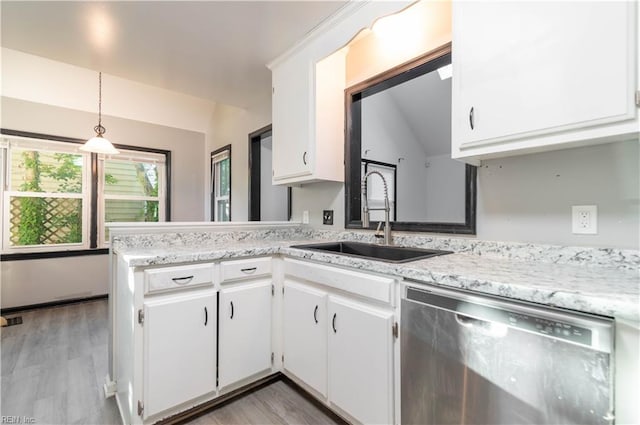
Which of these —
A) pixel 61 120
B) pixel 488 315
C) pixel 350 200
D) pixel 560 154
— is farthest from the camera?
pixel 61 120

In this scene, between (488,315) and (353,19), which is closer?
(488,315)

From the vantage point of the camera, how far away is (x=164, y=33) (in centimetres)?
191

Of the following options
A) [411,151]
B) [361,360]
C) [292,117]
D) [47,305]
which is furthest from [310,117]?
[47,305]

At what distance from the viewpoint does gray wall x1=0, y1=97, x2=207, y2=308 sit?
331 cm

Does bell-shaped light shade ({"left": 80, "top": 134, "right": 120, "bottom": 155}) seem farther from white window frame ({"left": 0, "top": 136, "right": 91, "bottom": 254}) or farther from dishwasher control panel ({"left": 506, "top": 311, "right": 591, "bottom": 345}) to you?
dishwasher control panel ({"left": 506, "top": 311, "right": 591, "bottom": 345})

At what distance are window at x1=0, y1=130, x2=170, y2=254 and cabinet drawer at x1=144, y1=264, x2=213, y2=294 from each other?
319 cm

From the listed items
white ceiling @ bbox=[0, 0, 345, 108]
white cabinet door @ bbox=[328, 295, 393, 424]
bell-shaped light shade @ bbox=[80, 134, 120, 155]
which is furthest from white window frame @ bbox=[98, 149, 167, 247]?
white cabinet door @ bbox=[328, 295, 393, 424]

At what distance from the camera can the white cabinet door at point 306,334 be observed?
1.58 metres

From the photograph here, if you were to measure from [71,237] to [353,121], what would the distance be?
3.89 metres

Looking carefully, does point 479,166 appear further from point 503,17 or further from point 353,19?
point 353,19

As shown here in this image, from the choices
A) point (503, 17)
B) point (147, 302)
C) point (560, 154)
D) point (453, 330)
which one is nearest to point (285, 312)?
point (147, 302)

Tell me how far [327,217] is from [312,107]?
0.87 meters

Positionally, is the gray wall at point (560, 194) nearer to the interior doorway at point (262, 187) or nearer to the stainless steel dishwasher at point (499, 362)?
the stainless steel dishwasher at point (499, 362)

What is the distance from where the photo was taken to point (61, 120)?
11.8 feet
